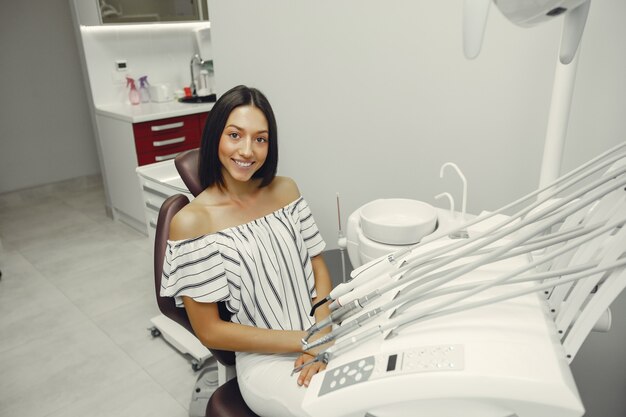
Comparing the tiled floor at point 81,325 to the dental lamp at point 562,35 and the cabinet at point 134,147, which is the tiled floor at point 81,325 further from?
the dental lamp at point 562,35

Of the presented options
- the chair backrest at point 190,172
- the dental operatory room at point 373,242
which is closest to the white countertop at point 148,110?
the dental operatory room at point 373,242

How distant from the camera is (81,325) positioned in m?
2.40

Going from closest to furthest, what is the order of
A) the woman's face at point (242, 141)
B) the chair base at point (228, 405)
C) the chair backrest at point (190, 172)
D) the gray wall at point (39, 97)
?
the chair base at point (228, 405) → the woman's face at point (242, 141) → the chair backrest at point (190, 172) → the gray wall at point (39, 97)

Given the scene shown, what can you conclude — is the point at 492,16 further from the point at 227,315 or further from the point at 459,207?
the point at 227,315

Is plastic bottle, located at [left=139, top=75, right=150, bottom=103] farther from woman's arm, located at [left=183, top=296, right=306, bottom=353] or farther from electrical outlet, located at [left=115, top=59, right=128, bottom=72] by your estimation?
woman's arm, located at [left=183, top=296, right=306, bottom=353]

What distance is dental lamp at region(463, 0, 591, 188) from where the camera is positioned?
2.05 feet

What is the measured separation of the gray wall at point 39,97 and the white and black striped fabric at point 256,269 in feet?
11.4

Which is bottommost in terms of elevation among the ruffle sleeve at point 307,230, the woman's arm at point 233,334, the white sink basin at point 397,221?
the woman's arm at point 233,334

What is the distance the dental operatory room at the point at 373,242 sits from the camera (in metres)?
0.64

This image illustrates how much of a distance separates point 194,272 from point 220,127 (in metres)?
0.36

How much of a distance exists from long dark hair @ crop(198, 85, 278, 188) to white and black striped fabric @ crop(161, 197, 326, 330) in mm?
160

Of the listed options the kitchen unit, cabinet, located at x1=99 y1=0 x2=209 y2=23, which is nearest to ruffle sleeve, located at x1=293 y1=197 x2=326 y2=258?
the kitchen unit

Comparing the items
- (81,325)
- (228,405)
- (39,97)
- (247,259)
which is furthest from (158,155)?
(228,405)

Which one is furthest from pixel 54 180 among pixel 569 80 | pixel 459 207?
pixel 569 80
